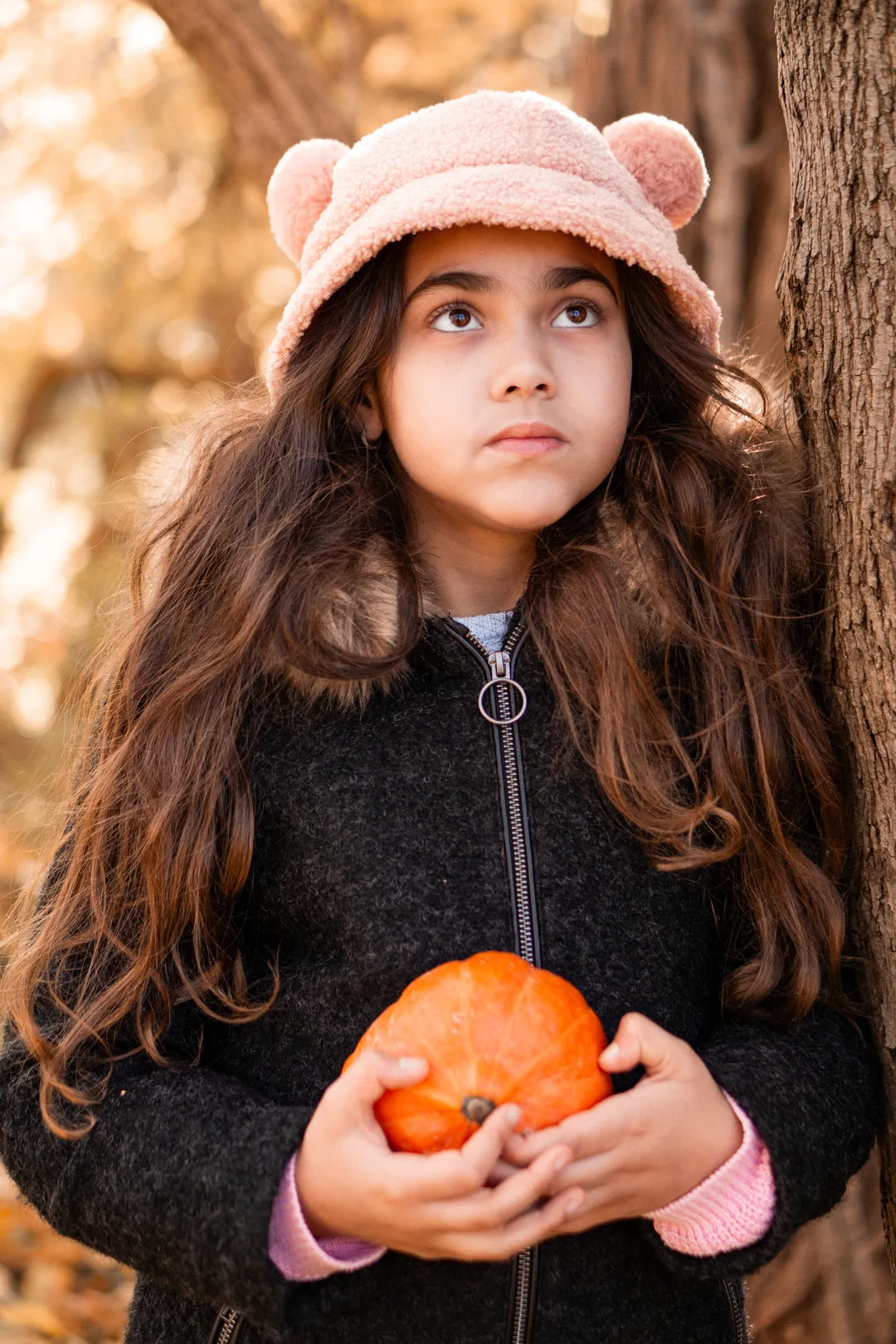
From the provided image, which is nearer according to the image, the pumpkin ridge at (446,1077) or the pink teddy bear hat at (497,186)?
the pumpkin ridge at (446,1077)

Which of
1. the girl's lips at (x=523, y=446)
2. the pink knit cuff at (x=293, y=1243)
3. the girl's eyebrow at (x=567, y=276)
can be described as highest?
the girl's eyebrow at (x=567, y=276)

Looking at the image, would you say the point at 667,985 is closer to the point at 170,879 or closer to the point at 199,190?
the point at 170,879

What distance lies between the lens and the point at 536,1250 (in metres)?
1.70

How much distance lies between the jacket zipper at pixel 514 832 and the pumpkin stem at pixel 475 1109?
0.36m

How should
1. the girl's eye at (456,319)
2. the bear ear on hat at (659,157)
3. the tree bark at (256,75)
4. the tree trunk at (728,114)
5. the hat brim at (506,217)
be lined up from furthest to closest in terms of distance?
1. the tree trunk at (728,114)
2. the tree bark at (256,75)
3. the bear ear on hat at (659,157)
4. the girl's eye at (456,319)
5. the hat brim at (506,217)

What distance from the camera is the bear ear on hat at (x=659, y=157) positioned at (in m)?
2.08

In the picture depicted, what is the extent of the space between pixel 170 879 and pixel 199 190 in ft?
12.1

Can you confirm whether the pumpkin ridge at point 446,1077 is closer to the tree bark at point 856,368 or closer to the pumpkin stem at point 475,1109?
the pumpkin stem at point 475,1109

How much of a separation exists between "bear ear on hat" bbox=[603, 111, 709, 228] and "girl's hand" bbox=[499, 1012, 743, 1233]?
134cm

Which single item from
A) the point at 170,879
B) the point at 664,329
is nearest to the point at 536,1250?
the point at 170,879

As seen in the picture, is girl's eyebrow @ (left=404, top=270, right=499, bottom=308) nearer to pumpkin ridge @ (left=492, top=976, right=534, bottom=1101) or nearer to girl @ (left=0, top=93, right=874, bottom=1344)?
girl @ (left=0, top=93, right=874, bottom=1344)

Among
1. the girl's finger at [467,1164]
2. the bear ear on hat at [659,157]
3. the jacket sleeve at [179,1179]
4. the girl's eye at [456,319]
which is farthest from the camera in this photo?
the bear ear on hat at [659,157]

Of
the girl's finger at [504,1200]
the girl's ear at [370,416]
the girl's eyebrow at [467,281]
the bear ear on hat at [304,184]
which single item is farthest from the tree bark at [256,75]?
the girl's finger at [504,1200]

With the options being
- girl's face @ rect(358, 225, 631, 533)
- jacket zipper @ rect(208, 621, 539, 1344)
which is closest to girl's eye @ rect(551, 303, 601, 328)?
girl's face @ rect(358, 225, 631, 533)
